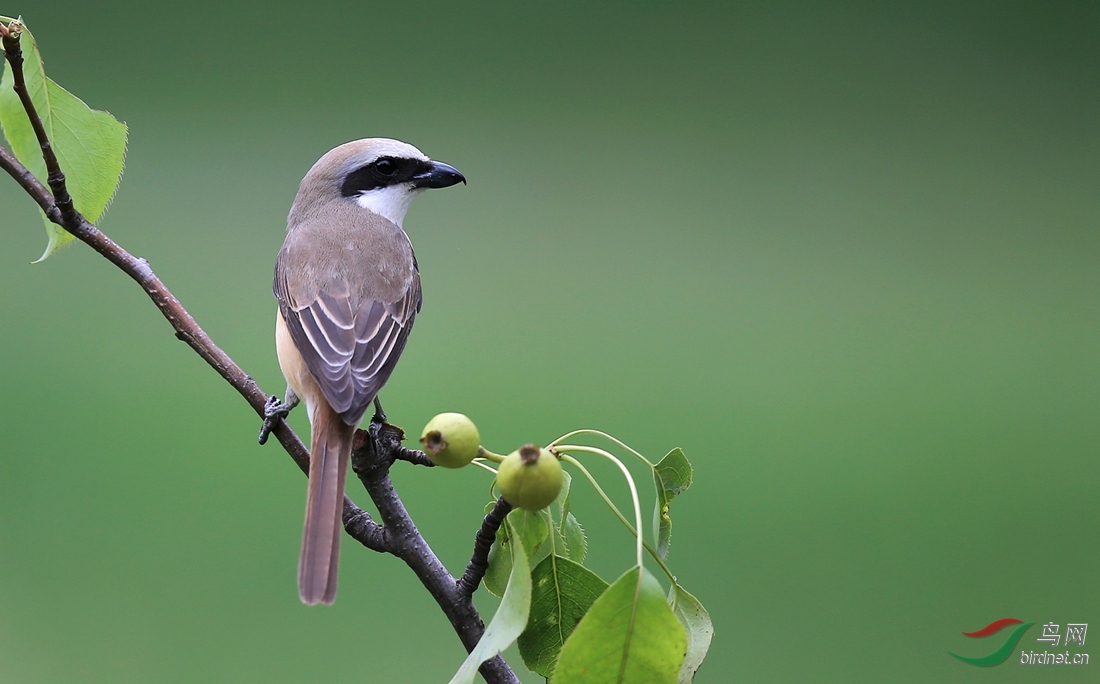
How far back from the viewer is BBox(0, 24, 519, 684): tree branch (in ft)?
3.08

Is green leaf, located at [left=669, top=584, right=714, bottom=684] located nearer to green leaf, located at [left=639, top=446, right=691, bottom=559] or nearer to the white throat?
green leaf, located at [left=639, top=446, right=691, bottom=559]

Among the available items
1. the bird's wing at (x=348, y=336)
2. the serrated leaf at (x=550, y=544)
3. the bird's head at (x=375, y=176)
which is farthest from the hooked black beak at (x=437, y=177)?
the serrated leaf at (x=550, y=544)

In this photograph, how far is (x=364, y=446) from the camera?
100 centimetres

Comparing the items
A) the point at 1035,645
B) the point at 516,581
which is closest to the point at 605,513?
the point at 1035,645

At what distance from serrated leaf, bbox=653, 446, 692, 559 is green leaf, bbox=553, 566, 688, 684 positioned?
0.62 ft

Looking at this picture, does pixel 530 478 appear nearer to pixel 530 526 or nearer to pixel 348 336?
pixel 530 526

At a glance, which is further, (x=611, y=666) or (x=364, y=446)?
(x=364, y=446)

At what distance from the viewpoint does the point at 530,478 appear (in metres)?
0.74

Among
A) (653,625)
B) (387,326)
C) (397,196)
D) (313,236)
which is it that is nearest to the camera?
(653,625)

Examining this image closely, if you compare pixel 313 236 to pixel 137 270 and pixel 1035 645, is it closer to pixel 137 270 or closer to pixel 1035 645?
pixel 137 270

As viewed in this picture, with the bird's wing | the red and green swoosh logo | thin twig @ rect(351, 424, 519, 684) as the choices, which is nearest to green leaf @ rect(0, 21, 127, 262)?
the bird's wing

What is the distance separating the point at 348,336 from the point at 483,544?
1.57ft

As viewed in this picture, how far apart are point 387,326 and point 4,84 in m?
0.55

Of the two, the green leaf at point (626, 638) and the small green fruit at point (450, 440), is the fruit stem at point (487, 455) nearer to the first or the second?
the small green fruit at point (450, 440)
